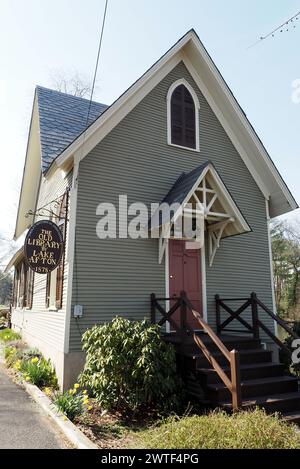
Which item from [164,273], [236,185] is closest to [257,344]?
[164,273]

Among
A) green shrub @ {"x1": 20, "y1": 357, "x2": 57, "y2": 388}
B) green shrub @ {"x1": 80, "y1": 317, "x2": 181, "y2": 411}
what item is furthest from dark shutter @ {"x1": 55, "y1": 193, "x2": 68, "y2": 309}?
green shrub @ {"x1": 80, "y1": 317, "x2": 181, "y2": 411}

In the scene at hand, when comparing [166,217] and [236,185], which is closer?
[166,217]

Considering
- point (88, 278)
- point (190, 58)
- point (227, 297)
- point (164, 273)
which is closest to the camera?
point (88, 278)

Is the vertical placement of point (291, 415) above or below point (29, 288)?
below

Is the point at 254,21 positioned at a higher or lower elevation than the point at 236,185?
higher

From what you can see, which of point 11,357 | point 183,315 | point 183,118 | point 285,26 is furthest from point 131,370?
point 183,118

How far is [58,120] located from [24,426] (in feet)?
27.0

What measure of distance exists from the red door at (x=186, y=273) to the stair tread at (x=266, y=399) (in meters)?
2.96

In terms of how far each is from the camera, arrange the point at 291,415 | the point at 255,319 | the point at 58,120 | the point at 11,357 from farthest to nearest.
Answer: the point at 58,120 → the point at 11,357 → the point at 255,319 → the point at 291,415

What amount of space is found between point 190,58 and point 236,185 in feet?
12.8

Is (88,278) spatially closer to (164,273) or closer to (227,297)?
(164,273)

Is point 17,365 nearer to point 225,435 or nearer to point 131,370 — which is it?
point 131,370

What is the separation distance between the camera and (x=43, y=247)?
24.0 feet

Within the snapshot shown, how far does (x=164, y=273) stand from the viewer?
28.4ft
